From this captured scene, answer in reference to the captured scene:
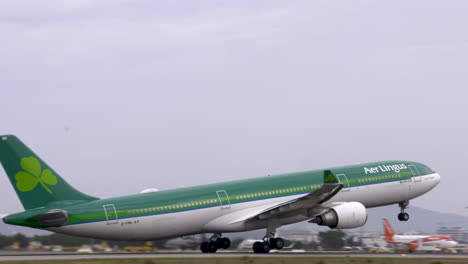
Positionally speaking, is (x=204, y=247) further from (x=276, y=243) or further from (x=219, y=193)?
(x=276, y=243)

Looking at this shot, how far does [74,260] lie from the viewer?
42.2 metres

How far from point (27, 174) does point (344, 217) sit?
20478 mm

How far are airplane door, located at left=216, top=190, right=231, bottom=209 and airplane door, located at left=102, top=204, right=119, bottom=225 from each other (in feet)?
24.5

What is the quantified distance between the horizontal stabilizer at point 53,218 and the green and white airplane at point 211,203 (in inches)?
2.3

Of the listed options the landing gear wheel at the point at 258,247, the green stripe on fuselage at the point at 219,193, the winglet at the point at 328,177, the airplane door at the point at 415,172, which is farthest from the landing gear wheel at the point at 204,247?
the airplane door at the point at 415,172

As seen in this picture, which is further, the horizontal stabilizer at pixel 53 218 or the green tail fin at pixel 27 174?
the green tail fin at pixel 27 174

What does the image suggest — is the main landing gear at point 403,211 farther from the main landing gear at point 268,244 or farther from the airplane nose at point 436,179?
the main landing gear at point 268,244

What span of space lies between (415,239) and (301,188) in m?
29.7

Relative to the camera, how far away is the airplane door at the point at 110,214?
47344 millimetres

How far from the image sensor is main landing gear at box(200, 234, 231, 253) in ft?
177

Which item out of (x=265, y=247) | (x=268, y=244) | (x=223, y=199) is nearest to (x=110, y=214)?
(x=223, y=199)

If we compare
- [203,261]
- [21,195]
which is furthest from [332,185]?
[21,195]

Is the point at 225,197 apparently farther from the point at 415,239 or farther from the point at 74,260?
the point at 415,239

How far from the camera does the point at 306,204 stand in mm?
51000
